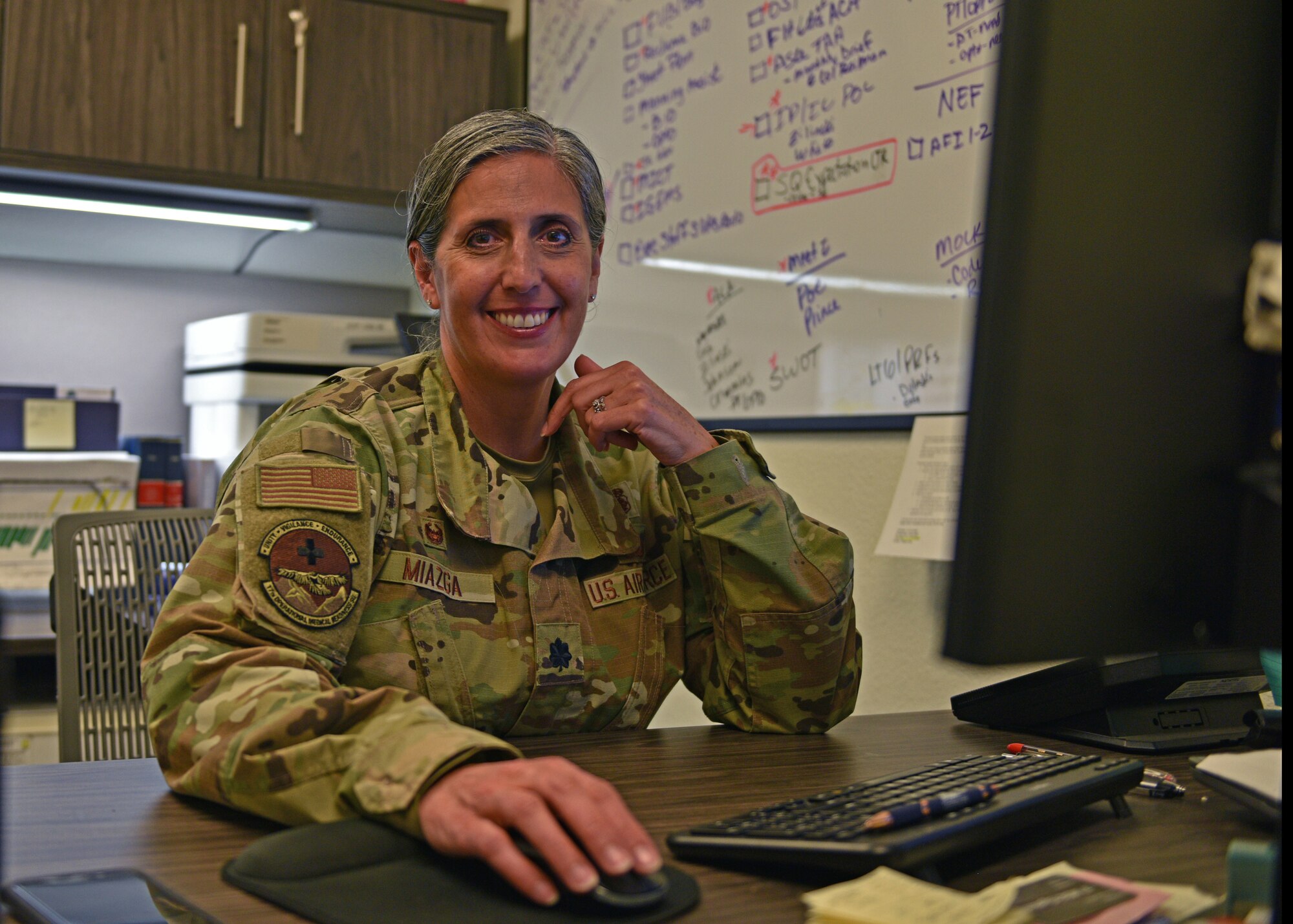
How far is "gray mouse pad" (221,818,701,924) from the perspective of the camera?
614 mm

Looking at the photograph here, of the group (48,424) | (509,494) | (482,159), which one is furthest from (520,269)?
(48,424)

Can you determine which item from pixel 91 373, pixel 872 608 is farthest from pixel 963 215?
pixel 91 373

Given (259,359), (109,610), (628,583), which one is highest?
(259,359)

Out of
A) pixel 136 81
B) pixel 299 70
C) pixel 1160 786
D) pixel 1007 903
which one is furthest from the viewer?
pixel 299 70

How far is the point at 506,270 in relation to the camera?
1271 mm

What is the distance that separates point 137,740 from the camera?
151 cm

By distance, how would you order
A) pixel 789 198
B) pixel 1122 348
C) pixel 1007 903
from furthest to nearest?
pixel 789 198, pixel 1007 903, pixel 1122 348

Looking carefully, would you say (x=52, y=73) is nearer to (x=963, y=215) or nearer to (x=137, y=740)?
(x=137, y=740)

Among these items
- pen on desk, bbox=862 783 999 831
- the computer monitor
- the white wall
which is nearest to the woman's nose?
pen on desk, bbox=862 783 999 831

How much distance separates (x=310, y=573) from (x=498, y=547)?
23 cm

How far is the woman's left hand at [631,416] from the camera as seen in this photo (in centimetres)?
121

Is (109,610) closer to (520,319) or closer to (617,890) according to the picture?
(520,319)

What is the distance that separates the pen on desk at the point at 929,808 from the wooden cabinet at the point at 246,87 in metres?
2.23

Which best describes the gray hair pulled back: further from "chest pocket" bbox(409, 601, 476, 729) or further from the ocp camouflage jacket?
"chest pocket" bbox(409, 601, 476, 729)
